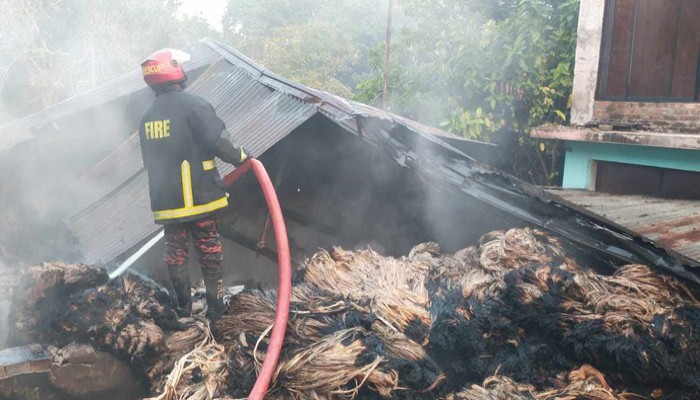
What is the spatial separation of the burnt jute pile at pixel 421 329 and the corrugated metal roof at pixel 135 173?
1.11m

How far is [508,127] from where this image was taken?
39.1 feet

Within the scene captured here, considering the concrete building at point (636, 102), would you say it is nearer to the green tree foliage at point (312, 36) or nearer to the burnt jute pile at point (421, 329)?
the burnt jute pile at point (421, 329)

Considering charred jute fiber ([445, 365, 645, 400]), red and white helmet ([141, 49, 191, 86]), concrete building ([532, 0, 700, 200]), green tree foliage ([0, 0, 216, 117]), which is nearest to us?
charred jute fiber ([445, 365, 645, 400])

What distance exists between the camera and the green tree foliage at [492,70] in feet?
36.1

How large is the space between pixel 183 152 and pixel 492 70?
8534mm

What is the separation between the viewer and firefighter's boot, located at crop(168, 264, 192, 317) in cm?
493

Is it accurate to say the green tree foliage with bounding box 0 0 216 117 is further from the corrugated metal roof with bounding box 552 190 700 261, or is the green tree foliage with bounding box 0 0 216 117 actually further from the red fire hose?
the red fire hose

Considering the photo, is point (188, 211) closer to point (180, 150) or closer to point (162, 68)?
point (180, 150)

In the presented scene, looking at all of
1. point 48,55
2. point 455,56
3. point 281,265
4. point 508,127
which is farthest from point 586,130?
point 48,55

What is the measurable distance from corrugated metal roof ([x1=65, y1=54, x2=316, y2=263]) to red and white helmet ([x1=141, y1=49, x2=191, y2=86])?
1.28 m

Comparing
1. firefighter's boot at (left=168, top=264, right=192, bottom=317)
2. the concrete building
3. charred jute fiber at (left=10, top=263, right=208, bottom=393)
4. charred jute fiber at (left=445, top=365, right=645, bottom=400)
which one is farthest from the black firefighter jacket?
the concrete building

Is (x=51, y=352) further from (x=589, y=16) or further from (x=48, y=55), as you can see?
(x=48, y=55)

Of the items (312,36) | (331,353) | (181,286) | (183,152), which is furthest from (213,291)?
(312,36)

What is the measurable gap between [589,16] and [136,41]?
1697cm
